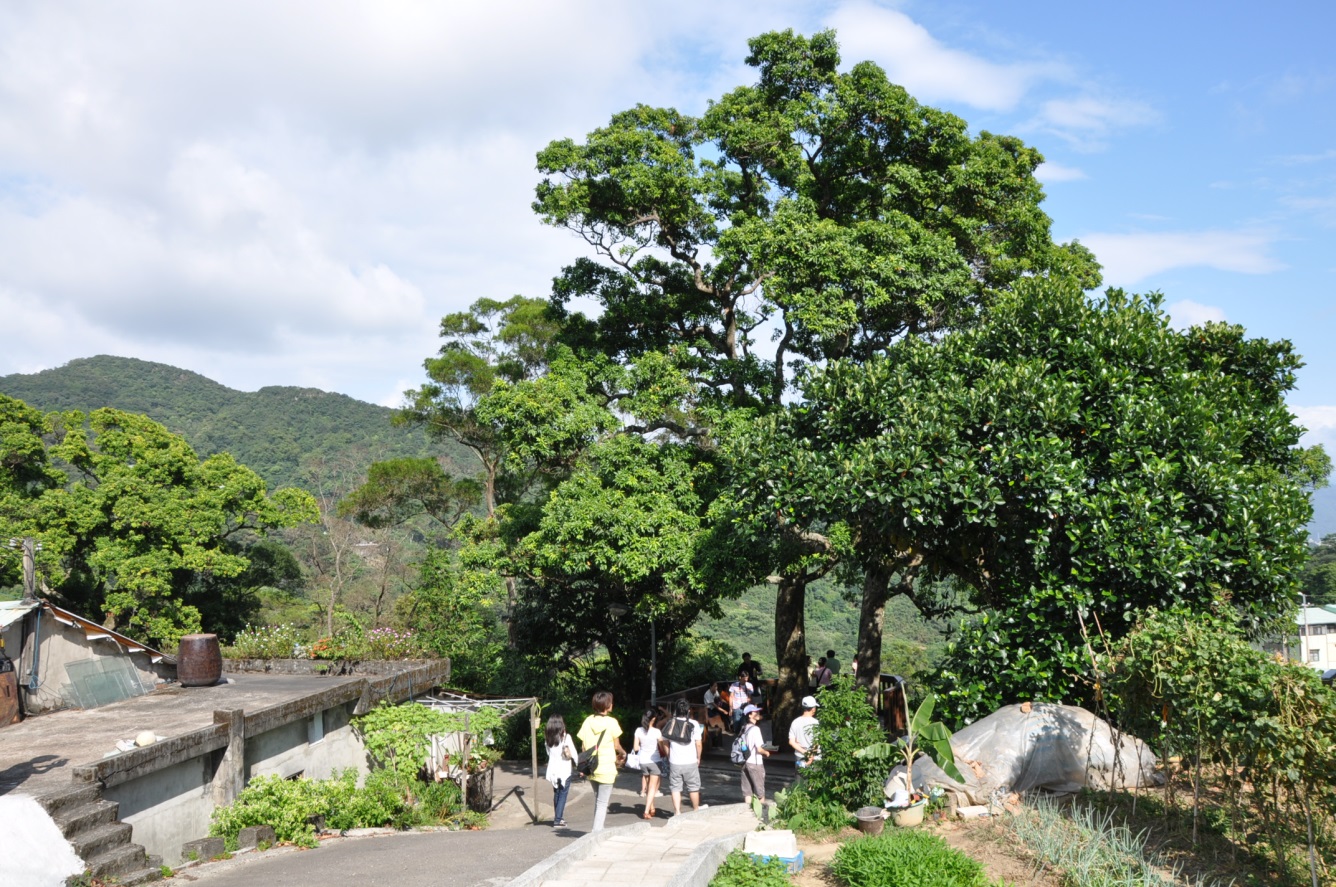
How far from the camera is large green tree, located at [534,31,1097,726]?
16.6 m

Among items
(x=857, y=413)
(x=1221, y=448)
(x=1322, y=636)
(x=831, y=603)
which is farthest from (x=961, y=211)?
(x=831, y=603)

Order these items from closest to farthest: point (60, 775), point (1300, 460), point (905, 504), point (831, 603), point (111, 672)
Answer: point (60, 775)
point (905, 504)
point (1300, 460)
point (111, 672)
point (831, 603)

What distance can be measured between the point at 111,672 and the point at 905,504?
1214cm

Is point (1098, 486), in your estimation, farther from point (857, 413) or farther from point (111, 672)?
point (111, 672)

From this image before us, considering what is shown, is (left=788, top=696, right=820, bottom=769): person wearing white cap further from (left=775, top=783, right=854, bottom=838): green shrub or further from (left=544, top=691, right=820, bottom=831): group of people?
(left=775, top=783, right=854, bottom=838): green shrub

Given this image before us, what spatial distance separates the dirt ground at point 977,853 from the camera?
7.52 m

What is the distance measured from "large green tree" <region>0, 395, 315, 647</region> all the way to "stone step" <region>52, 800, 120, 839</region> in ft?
61.6

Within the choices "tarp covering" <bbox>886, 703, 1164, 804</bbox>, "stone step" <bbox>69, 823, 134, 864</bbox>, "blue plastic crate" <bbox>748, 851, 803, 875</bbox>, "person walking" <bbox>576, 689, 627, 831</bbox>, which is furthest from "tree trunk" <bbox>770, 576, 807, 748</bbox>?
"stone step" <bbox>69, 823, 134, 864</bbox>

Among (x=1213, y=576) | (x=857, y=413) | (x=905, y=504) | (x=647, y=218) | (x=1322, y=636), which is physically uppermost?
(x=647, y=218)

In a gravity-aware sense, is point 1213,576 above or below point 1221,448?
below

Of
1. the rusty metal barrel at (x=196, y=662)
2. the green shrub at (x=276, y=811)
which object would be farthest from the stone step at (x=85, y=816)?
the rusty metal barrel at (x=196, y=662)

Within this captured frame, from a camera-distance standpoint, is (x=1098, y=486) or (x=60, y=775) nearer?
(x=60, y=775)

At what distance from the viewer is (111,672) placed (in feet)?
48.5

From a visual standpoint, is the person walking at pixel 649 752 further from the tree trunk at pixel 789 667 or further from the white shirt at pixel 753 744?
the tree trunk at pixel 789 667
